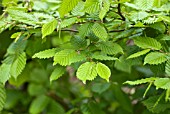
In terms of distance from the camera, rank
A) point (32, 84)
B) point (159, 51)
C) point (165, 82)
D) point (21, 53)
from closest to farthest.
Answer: point (165, 82) → point (159, 51) → point (21, 53) → point (32, 84)

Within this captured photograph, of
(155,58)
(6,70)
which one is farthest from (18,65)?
(155,58)

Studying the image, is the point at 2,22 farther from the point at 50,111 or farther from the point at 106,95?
the point at 106,95

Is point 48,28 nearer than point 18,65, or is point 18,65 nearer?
point 48,28

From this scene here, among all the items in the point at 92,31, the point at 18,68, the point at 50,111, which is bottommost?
the point at 50,111

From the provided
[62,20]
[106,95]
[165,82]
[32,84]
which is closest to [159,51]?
[165,82]

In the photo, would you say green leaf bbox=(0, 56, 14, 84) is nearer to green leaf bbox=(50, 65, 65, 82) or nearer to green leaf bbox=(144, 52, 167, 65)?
green leaf bbox=(50, 65, 65, 82)

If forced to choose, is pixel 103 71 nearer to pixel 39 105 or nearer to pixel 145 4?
pixel 145 4
